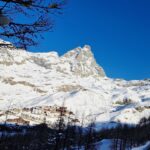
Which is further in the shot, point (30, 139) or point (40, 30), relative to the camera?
point (30, 139)

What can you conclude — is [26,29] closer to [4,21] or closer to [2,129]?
[4,21]

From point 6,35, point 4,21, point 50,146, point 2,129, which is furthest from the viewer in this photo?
point 2,129

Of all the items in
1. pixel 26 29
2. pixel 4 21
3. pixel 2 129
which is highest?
pixel 2 129

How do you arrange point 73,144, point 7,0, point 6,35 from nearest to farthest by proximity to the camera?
point 7,0, point 6,35, point 73,144

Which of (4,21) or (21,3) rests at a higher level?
(21,3)

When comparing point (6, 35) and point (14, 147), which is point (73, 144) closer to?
point (14, 147)

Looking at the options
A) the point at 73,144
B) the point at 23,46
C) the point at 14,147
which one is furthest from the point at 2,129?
the point at 23,46

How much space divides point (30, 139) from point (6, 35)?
13766 cm

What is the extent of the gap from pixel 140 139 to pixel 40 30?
5728 inches

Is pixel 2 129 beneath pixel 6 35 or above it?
above

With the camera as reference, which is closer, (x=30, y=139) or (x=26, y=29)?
(x=26, y=29)

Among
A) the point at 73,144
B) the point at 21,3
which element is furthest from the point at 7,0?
the point at 73,144

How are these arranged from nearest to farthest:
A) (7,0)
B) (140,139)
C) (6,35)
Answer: (7,0) < (6,35) < (140,139)

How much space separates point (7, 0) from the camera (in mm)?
10492
